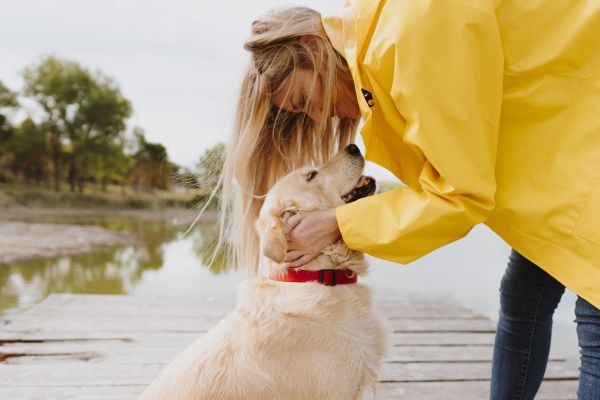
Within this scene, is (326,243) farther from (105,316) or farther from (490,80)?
(105,316)

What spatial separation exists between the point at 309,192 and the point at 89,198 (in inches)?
660

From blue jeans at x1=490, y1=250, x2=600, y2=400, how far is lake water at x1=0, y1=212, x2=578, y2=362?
274 cm

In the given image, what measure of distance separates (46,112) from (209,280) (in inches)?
583

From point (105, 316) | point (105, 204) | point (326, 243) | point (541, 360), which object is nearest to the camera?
point (326, 243)

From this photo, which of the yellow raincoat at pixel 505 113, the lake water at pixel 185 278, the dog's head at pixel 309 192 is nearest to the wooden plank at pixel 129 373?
the dog's head at pixel 309 192

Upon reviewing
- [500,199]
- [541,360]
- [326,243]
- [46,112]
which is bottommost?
[541,360]

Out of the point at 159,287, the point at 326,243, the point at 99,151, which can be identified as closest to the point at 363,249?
the point at 326,243

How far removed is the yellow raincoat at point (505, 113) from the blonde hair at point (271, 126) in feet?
1.60

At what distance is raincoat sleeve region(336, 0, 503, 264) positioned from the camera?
1202 mm

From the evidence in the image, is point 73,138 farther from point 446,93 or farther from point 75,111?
point 446,93

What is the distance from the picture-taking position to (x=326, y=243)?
1.68 metres

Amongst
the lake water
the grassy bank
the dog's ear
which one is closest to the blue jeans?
the dog's ear

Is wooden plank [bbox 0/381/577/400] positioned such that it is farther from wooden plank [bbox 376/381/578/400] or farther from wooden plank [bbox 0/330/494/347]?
wooden plank [bbox 0/330/494/347]

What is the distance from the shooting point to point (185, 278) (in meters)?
6.68
